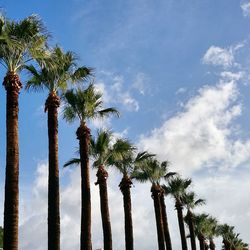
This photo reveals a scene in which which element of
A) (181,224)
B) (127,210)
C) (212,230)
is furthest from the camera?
(212,230)

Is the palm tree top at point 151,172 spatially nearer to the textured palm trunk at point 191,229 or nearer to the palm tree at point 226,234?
the textured palm trunk at point 191,229

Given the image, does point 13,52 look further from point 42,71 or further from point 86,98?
point 86,98

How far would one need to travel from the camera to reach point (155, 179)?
44.1m

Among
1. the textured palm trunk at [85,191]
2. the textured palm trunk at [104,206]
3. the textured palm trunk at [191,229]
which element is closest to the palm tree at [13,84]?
the textured palm trunk at [85,191]

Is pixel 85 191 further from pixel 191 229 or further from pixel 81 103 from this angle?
pixel 191 229

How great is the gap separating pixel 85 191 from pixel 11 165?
9230 mm

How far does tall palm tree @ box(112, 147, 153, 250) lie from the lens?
3344cm

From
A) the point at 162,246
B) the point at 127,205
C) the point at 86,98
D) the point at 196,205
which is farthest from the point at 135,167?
the point at 196,205

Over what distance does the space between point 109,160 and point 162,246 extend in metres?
11.9

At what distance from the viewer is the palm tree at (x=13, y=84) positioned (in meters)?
16.8

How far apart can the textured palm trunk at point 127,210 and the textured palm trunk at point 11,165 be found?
17610 mm

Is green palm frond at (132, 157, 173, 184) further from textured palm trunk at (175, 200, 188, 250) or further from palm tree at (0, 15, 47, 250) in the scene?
palm tree at (0, 15, 47, 250)

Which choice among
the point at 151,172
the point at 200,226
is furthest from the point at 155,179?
the point at 200,226

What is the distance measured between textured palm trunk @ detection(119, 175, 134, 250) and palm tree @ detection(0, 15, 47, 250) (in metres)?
17.2
